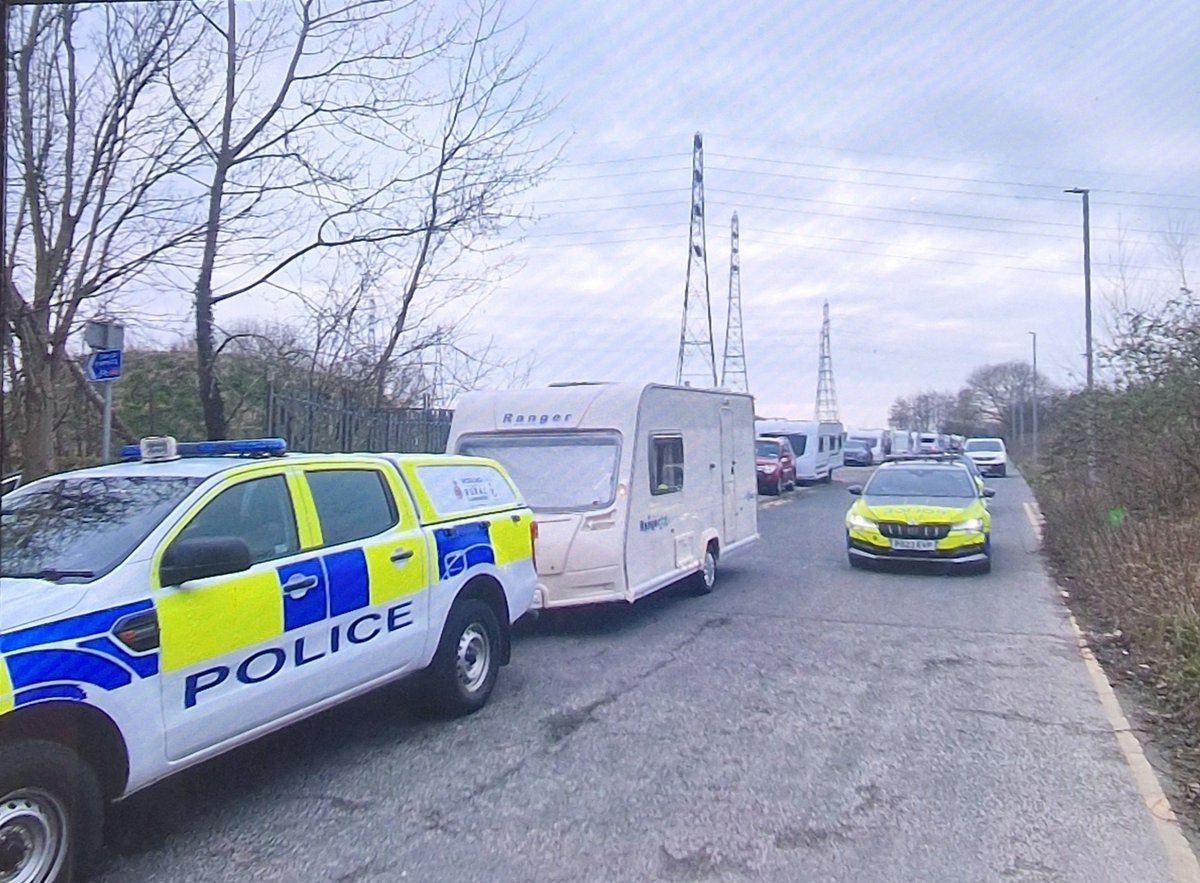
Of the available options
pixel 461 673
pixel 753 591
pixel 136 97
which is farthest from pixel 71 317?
pixel 753 591

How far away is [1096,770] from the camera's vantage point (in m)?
6.09

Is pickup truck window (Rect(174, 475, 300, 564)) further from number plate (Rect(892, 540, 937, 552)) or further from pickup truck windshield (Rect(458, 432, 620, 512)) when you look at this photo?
number plate (Rect(892, 540, 937, 552))

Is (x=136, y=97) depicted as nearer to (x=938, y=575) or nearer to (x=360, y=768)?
(x=360, y=768)

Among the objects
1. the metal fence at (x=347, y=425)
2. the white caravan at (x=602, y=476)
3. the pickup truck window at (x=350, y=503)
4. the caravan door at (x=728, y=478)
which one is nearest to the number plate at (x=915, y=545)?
the caravan door at (x=728, y=478)

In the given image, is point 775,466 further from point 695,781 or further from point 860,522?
point 695,781

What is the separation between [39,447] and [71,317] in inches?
57.7

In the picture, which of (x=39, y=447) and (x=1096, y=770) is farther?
(x=39, y=447)

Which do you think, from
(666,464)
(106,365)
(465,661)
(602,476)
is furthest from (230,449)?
(666,464)

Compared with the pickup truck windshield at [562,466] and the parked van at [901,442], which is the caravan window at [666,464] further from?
the parked van at [901,442]

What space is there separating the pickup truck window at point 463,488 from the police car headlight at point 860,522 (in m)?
7.78

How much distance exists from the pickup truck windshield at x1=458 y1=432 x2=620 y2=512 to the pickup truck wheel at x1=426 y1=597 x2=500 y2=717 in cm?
295

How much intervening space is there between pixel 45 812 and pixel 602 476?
266 inches

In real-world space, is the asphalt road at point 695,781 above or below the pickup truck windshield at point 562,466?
below

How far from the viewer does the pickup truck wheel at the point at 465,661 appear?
22.4 feet
